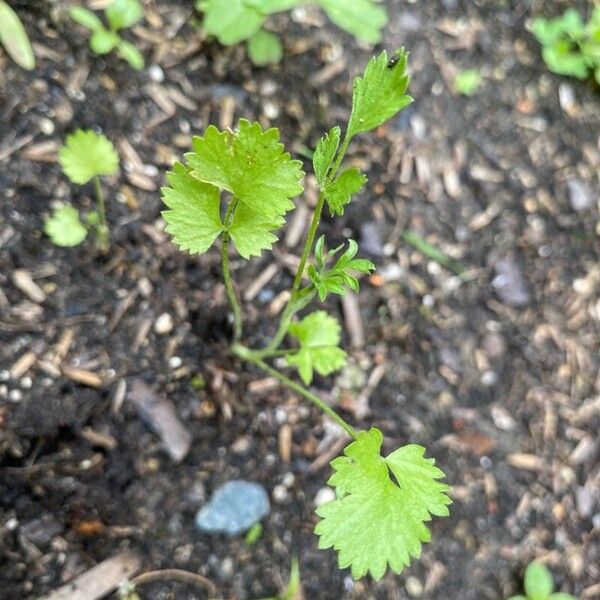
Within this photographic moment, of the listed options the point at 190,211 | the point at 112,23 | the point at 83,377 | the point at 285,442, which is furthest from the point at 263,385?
the point at 112,23

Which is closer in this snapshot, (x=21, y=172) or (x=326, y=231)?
(x=21, y=172)

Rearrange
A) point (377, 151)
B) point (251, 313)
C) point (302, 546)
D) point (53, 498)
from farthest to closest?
point (377, 151) → point (251, 313) → point (302, 546) → point (53, 498)

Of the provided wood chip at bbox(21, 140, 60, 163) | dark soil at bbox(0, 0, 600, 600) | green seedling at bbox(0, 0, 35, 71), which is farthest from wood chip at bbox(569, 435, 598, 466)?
green seedling at bbox(0, 0, 35, 71)

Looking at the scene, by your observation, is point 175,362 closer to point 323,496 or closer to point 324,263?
point 323,496

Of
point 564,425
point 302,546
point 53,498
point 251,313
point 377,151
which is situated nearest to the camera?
point 53,498

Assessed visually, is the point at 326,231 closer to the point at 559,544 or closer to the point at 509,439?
the point at 509,439

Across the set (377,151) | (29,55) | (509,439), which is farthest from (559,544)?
(29,55)
